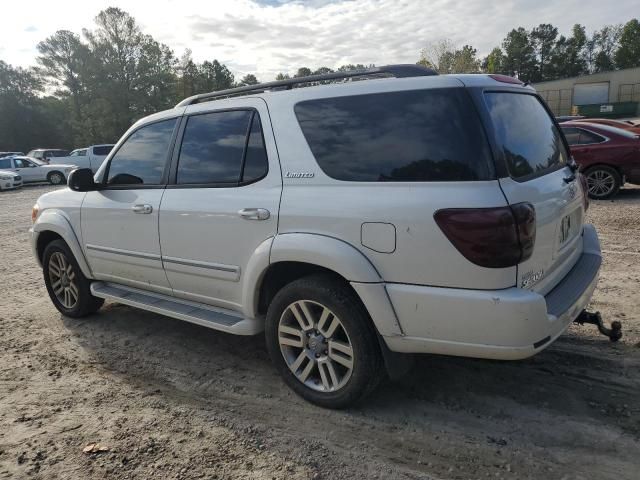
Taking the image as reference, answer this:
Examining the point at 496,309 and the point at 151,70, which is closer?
the point at 496,309

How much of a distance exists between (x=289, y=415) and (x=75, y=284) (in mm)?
2918

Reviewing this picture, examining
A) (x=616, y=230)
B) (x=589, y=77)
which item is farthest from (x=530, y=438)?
(x=589, y=77)

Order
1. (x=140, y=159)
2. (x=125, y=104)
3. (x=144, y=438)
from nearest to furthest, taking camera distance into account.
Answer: (x=144, y=438)
(x=140, y=159)
(x=125, y=104)

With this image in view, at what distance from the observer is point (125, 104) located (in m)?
53.4

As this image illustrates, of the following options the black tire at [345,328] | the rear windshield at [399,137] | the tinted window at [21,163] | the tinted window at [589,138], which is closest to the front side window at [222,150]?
the rear windshield at [399,137]

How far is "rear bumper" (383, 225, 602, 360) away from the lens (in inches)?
96.9

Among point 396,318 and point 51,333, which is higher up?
point 396,318

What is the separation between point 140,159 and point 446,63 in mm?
43157

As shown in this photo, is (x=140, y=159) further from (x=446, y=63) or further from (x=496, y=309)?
(x=446, y=63)

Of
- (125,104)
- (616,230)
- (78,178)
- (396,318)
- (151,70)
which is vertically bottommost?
(616,230)

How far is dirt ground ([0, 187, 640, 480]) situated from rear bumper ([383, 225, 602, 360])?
1.81ft

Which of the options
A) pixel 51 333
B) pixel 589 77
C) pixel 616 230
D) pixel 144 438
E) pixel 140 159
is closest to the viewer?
pixel 144 438

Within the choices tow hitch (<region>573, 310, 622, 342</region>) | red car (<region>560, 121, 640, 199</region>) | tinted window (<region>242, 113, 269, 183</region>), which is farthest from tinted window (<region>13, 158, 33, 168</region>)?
tow hitch (<region>573, 310, 622, 342</region>)

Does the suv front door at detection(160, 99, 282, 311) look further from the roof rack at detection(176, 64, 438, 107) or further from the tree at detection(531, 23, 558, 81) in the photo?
the tree at detection(531, 23, 558, 81)
